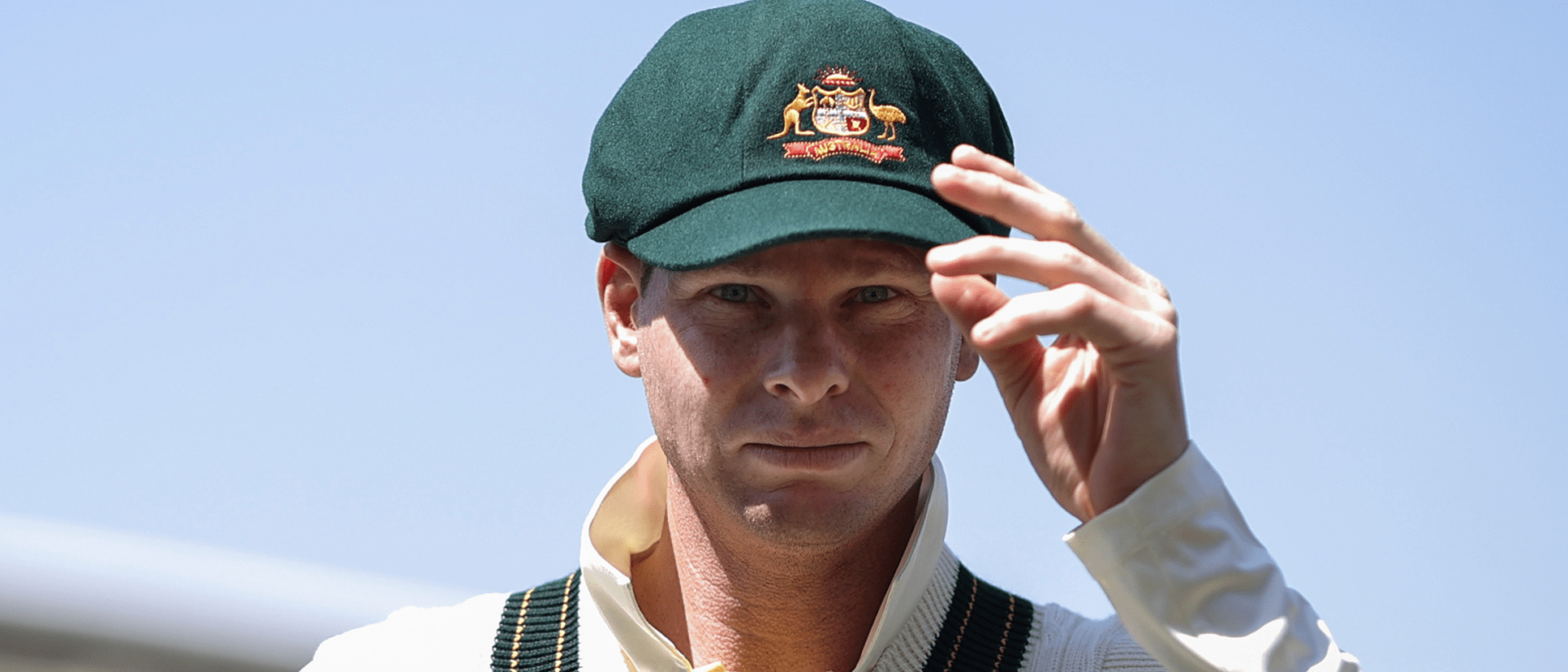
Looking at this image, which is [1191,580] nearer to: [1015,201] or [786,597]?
[1015,201]

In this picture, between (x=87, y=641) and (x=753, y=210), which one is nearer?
(x=87, y=641)

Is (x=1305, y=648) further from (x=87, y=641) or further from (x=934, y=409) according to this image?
(x=87, y=641)

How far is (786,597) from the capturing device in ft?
11.1

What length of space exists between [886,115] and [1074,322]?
2.40 ft

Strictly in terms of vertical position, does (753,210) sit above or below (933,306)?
above

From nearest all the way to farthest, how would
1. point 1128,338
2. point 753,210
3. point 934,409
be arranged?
point 1128,338 < point 753,210 < point 934,409

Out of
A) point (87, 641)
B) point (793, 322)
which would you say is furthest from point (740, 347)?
point (87, 641)

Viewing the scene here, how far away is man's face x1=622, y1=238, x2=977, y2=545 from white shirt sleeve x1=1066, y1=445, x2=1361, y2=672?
1.72 feet

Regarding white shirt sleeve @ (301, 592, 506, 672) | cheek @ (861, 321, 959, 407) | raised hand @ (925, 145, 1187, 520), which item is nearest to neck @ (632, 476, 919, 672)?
cheek @ (861, 321, 959, 407)

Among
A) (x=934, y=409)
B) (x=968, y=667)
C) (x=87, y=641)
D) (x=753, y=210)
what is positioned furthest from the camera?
(x=968, y=667)

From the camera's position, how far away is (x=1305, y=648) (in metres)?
2.61

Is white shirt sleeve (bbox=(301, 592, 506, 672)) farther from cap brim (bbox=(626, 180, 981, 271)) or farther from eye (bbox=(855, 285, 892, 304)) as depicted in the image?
eye (bbox=(855, 285, 892, 304))

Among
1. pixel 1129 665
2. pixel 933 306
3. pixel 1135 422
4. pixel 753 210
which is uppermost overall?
pixel 753 210

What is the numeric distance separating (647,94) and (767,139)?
341 mm
